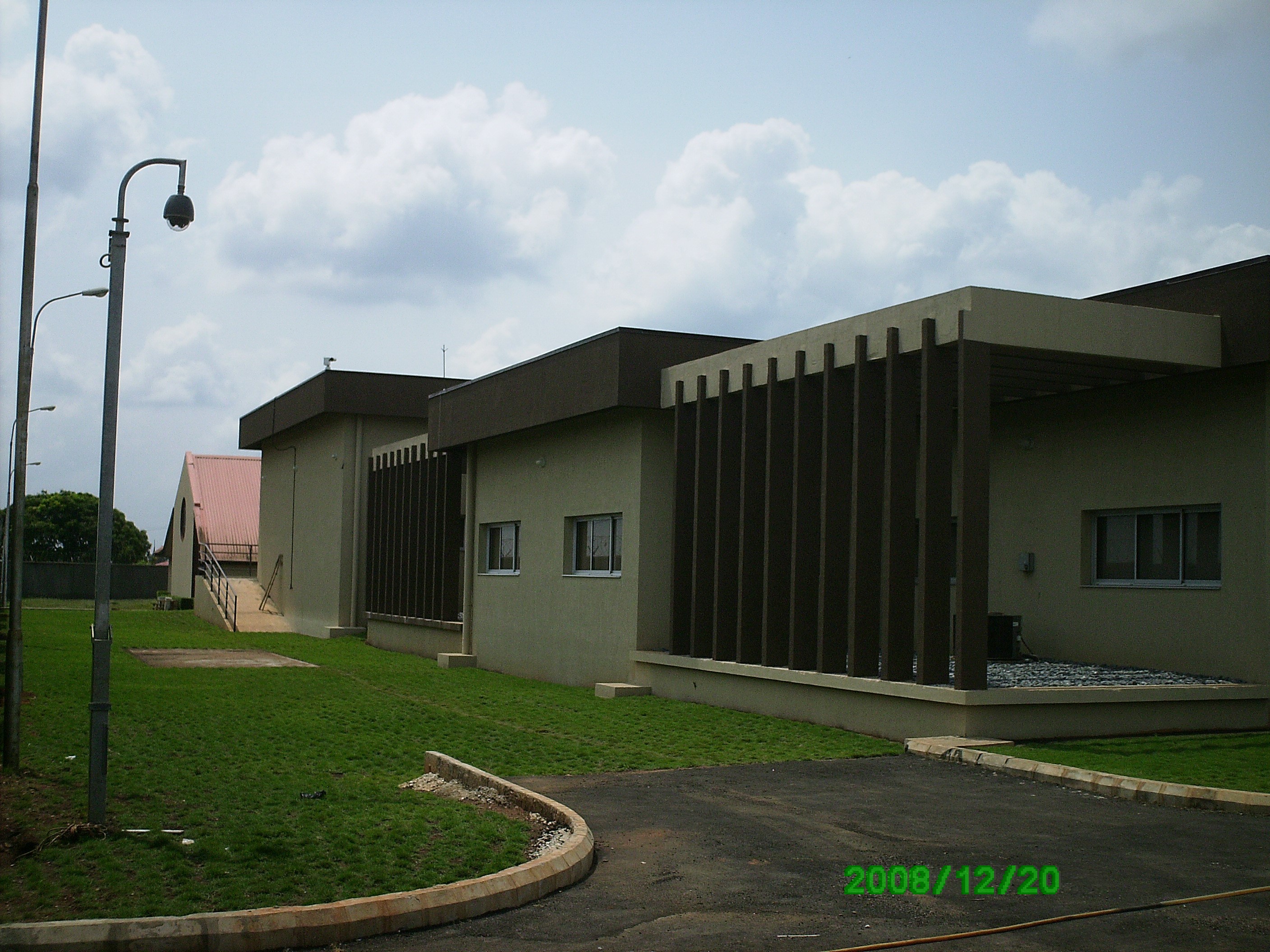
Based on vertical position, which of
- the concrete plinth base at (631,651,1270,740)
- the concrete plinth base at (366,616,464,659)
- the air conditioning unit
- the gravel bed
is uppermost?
the air conditioning unit

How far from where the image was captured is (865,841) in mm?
8570

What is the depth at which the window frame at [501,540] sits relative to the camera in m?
23.9

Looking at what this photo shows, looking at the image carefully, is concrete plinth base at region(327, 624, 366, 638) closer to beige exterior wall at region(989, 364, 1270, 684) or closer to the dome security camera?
beige exterior wall at region(989, 364, 1270, 684)

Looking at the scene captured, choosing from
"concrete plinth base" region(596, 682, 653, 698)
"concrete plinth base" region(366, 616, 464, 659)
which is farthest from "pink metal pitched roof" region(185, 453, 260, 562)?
"concrete plinth base" region(596, 682, 653, 698)

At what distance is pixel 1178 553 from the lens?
15.2 metres

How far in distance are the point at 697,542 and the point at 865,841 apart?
9.24m

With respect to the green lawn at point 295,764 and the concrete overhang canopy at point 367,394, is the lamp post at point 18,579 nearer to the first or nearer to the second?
the green lawn at point 295,764

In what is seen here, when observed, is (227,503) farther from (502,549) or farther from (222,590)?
(502,549)

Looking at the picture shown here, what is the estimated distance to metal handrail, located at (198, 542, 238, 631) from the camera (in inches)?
1500

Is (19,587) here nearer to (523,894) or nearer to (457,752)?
(457,752)

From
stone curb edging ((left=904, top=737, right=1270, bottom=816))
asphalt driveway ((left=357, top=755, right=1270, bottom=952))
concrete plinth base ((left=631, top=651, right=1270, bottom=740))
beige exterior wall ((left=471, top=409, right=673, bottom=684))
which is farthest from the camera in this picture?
beige exterior wall ((left=471, top=409, right=673, bottom=684))

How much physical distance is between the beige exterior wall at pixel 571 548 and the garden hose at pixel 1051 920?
12.2 metres

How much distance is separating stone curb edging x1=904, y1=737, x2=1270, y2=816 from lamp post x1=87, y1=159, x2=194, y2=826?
7.57m

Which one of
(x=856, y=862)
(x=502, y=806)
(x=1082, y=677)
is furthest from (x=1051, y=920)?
(x=1082, y=677)
